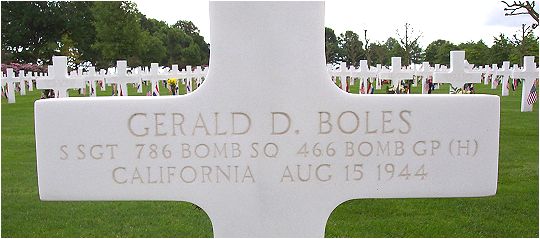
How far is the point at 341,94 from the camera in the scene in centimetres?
205

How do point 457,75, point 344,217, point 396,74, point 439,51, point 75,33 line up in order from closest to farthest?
point 344,217 < point 457,75 < point 396,74 < point 75,33 < point 439,51

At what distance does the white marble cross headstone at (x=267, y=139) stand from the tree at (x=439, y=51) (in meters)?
46.9

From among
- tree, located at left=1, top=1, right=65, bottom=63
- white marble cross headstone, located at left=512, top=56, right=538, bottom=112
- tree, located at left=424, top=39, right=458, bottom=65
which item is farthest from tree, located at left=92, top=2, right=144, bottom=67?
white marble cross headstone, located at left=512, top=56, right=538, bottom=112

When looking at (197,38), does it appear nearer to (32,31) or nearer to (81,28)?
(81,28)

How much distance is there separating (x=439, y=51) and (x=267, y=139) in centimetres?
4946

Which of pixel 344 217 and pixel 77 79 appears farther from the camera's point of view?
pixel 77 79

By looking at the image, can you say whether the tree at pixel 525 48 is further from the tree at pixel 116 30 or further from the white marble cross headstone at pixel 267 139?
→ the white marble cross headstone at pixel 267 139

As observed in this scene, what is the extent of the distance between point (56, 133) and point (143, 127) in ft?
1.03

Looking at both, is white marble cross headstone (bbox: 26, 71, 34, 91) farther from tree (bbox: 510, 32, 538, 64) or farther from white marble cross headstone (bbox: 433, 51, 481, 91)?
tree (bbox: 510, 32, 538, 64)

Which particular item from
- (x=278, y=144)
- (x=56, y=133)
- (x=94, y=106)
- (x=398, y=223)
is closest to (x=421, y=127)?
(x=278, y=144)

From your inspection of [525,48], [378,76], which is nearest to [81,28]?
[525,48]

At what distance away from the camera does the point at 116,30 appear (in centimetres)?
4144

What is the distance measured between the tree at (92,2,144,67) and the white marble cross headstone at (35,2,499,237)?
40.4 metres

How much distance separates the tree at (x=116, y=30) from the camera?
41094 millimetres
